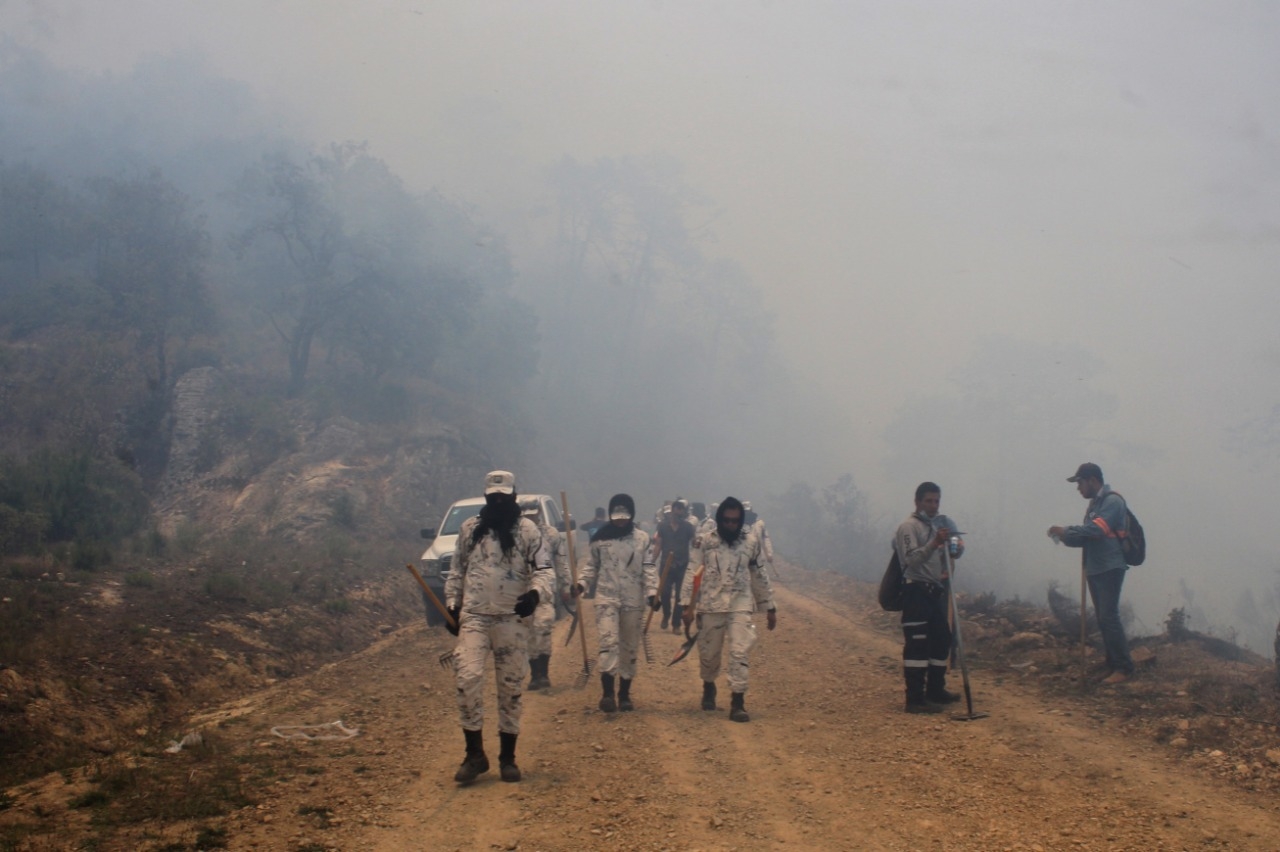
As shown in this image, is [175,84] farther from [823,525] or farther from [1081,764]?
[1081,764]

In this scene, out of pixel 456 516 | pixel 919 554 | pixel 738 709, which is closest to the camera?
pixel 738 709

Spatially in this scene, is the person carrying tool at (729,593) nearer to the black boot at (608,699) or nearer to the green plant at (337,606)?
the black boot at (608,699)

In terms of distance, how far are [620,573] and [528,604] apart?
2890mm

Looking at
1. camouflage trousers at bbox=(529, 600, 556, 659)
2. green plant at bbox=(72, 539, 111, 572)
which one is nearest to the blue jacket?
camouflage trousers at bbox=(529, 600, 556, 659)

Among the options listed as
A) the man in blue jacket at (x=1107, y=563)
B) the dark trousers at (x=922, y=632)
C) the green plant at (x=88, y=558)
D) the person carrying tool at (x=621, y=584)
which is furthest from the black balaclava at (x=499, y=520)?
the green plant at (x=88, y=558)

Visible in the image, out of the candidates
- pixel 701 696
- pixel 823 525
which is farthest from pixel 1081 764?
pixel 823 525

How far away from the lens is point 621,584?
9.08 metres

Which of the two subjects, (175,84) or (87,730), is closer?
(87,730)

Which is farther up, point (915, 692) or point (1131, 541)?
point (1131, 541)

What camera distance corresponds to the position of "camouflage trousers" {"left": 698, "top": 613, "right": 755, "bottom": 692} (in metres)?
8.27

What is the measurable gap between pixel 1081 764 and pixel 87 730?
8172 millimetres

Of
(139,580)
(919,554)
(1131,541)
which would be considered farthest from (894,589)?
(139,580)

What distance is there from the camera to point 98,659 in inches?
340

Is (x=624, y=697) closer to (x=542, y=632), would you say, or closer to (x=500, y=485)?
(x=542, y=632)
